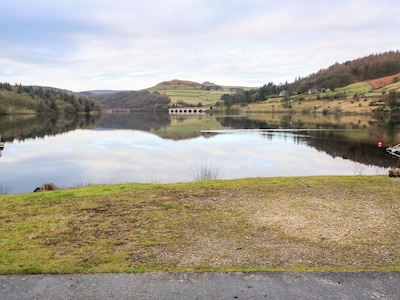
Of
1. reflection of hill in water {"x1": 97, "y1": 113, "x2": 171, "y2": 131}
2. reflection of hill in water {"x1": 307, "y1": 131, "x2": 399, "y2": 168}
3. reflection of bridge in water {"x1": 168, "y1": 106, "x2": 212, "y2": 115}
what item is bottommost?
reflection of hill in water {"x1": 307, "y1": 131, "x2": 399, "y2": 168}

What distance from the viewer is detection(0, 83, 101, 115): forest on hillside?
12981cm

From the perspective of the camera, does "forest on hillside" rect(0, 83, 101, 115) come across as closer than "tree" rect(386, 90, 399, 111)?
No

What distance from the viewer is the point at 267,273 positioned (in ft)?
20.0

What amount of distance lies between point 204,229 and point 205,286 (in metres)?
2.97

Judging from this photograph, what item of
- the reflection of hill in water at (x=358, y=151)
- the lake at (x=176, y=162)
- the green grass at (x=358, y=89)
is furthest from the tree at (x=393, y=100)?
the lake at (x=176, y=162)

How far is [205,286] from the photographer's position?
18.6ft

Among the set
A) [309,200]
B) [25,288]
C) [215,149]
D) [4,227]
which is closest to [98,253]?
[25,288]

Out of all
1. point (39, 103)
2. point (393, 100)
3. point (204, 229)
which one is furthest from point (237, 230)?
point (39, 103)

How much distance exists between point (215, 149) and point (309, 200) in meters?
26.1

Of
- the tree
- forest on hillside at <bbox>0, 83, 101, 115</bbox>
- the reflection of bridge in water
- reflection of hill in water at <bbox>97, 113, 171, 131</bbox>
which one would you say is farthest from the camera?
the reflection of bridge in water

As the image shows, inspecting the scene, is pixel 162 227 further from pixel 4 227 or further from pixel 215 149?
pixel 215 149

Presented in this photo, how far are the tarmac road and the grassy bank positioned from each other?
0.92ft

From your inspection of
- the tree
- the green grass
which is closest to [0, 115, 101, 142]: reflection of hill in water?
the tree

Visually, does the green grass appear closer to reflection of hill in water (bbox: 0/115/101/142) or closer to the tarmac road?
reflection of hill in water (bbox: 0/115/101/142)
